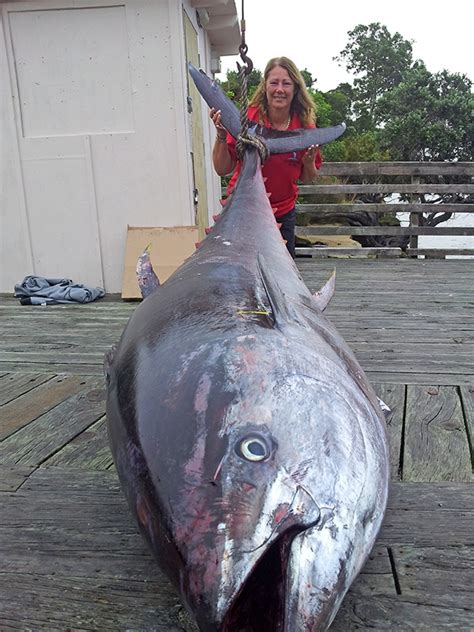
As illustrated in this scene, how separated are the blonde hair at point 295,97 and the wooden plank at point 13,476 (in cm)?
256

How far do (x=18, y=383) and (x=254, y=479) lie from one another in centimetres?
216

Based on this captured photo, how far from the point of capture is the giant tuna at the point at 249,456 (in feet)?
2.68

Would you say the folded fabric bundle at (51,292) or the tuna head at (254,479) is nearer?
the tuna head at (254,479)

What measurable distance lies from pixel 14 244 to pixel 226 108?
2983 millimetres

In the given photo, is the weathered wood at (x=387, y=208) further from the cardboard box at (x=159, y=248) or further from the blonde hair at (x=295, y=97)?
the blonde hair at (x=295, y=97)

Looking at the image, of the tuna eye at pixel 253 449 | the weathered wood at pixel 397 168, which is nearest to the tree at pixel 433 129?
the weathered wood at pixel 397 168

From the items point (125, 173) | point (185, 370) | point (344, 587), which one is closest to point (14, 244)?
point (125, 173)

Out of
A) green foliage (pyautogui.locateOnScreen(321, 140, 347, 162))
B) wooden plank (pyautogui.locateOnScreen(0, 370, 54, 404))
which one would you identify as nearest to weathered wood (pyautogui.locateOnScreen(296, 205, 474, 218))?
wooden plank (pyautogui.locateOnScreen(0, 370, 54, 404))

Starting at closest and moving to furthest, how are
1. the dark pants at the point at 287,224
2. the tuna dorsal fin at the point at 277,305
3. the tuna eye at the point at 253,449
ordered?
the tuna eye at the point at 253,449
the tuna dorsal fin at the point at 277,305
the dark pants at the point at 287,224

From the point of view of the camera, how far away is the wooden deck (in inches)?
47.0

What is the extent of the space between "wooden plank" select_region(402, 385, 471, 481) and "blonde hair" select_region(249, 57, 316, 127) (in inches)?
76.0

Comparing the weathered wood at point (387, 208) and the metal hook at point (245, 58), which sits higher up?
the metal hook at point (245, 58)

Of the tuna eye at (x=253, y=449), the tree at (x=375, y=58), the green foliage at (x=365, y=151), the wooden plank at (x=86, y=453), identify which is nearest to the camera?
the tuna eye at (x=253, y=449)

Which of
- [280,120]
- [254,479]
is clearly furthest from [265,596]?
[280,120]
